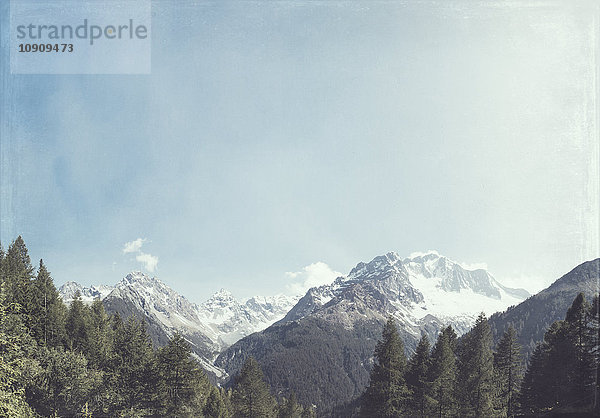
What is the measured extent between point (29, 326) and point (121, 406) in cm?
1084

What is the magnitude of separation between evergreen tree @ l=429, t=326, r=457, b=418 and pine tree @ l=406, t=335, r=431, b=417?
0.55 meters

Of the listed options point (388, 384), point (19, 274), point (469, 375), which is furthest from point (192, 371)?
point (469, 375)

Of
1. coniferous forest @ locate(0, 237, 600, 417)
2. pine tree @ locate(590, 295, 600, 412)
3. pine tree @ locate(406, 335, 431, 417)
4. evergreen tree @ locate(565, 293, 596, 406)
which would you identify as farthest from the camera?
pine tree @ locate(406, 335, 431, 417)

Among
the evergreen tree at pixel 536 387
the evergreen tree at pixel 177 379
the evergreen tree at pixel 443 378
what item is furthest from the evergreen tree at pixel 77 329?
the evergreen tree at pixel 536 387

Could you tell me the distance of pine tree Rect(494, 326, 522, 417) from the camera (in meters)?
37.7

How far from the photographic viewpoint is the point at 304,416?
346 feet

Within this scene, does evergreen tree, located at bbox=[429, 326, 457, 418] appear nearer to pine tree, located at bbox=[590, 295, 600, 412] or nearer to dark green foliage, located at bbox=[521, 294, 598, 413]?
dark green foliage, located at bbox=[521, 294, 598, 413]

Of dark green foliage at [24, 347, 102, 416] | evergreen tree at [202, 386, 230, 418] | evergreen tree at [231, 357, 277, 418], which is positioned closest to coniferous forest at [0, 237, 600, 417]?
dark green foliage at [24, 347, 102, 416]

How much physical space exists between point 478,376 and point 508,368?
774 centimetres

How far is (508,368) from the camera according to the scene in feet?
126

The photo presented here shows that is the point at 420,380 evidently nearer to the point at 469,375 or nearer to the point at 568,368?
the point at 469,375

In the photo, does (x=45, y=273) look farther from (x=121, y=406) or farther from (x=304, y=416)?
(x=304, y=416)

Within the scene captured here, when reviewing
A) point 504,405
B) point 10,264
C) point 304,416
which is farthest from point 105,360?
point 304,416

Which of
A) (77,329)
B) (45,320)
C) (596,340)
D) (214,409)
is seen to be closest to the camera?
(596,340)
